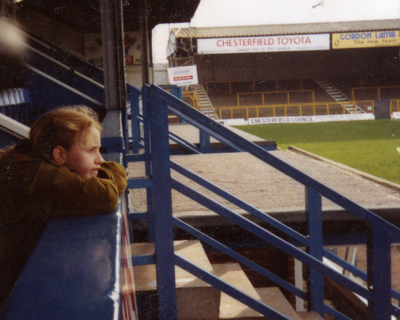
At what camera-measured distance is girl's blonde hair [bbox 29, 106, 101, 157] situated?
1.21m

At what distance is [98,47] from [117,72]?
10.1m

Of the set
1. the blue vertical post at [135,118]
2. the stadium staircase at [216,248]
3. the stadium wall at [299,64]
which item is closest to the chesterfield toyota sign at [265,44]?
the stadium wall at [299,64]

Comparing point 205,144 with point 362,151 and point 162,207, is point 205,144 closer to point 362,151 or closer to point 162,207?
point 362,151

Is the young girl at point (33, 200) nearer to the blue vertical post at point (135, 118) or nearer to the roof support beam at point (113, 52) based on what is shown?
the roof support beam at point (113, 52)

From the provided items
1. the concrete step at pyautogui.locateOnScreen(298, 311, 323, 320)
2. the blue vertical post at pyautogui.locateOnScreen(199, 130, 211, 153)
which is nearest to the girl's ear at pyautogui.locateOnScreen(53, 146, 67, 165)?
the concrete step at pyautogui.locateOnScreen(298, 311, 323, 320)

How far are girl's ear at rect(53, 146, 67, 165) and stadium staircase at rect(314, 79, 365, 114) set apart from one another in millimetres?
26260

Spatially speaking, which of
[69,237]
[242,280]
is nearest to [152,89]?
[69,237]

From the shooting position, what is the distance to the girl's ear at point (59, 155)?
3.93 ft

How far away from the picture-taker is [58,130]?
1231 mm

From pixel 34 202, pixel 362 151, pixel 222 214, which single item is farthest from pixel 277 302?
pixel 362 151

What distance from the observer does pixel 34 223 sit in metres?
1.04

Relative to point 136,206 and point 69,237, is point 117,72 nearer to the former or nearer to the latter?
point 136,206

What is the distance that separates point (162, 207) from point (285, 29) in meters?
28.1

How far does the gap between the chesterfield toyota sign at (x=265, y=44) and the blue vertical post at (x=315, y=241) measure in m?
Answer: 23.7
